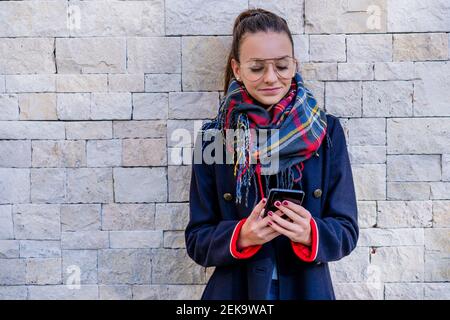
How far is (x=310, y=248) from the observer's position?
1.85 m

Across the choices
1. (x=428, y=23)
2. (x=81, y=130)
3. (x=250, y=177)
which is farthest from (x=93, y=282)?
(x=428, y=23)

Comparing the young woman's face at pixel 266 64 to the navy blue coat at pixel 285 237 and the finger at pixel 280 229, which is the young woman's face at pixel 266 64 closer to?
the navy blue coat at pixel 285 237

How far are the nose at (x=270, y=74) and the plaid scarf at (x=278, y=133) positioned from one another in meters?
0.09

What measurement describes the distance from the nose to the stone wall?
1.72 feet

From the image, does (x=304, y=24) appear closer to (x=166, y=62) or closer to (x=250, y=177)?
(x=166, y=62)

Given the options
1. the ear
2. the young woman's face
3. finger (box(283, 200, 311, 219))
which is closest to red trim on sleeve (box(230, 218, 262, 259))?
finger (box(283, 200, 311, 219))

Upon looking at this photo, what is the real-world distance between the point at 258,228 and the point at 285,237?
0.22 metres

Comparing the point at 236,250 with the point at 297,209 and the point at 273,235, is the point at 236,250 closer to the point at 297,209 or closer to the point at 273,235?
the point at 273,235

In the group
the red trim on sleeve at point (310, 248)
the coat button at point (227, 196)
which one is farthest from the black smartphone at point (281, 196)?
the coat button at point (227, 196)

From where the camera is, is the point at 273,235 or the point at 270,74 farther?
the point at 270,74

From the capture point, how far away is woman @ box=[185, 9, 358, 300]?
6.22 ft

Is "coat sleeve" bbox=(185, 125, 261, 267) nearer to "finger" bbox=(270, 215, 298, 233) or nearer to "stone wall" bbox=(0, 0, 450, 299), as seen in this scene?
"finger" bbox=(270, 215, 298, 233)

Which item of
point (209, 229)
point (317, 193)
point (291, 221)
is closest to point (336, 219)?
point (317, 193)

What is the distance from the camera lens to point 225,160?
2.05 meters
